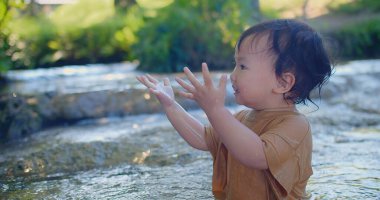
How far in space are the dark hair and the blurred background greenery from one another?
329 centimetres

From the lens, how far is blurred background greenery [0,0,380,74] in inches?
359

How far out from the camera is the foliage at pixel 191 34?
9.14m

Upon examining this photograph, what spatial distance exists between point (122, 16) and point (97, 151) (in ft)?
33.9

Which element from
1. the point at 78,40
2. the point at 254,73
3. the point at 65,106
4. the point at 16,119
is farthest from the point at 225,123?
the point at 78,40

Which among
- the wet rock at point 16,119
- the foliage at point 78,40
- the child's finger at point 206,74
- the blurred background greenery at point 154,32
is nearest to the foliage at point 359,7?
the blurred background greenery at point 154,32

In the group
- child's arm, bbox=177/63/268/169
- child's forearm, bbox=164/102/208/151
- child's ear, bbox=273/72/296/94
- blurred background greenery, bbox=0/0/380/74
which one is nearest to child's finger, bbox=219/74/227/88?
child's arm, bbox=177/63/268/169

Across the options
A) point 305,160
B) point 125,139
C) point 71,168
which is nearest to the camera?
point 305,160

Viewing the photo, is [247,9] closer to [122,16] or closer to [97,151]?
[122,16]

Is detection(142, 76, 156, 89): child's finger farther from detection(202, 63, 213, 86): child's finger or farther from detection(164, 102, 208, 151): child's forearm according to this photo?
detection(202, 63, 213, 86): child's finger

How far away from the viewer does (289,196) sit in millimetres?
2326

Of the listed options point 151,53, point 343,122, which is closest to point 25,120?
point 343,122

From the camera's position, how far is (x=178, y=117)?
8.12 ft

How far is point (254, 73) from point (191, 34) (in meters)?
7.10

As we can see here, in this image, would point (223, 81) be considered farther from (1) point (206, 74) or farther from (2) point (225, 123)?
(2) point (225, 123)
